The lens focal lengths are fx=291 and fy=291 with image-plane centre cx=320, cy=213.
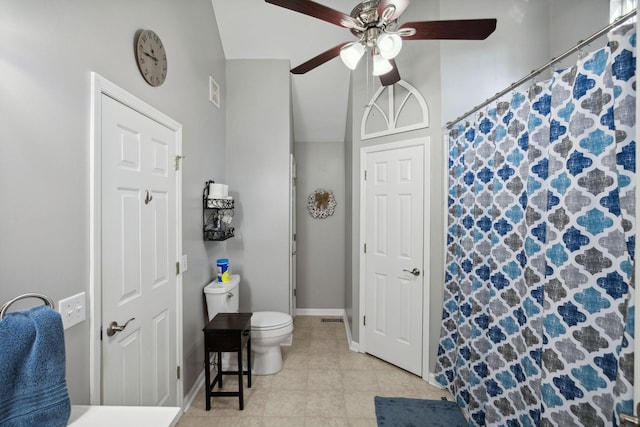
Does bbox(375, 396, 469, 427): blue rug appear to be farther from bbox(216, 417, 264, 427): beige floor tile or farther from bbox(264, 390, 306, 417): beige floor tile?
bbox(216, 417, 264, 427): beige floor tile

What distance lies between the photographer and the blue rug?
6.33 feet

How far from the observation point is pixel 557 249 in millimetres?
1243

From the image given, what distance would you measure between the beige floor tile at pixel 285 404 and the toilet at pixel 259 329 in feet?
0.94

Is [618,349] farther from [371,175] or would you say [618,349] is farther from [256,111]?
[256,111]

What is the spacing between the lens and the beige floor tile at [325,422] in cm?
192

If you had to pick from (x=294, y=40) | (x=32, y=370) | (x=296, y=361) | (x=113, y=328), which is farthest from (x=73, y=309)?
(x=294, y=40)

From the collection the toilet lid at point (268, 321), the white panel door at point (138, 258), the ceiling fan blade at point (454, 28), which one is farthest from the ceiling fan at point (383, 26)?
the toilet lid at point (268, 321)

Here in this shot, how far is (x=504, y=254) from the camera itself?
1640 millimetres

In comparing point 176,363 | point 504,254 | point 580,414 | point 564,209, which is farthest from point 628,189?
point 176,363

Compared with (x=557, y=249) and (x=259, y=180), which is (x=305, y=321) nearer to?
(x=259, y=180)

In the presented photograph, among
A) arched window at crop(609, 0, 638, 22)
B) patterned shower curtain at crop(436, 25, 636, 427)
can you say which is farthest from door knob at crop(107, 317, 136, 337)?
arched window at crop(609, 0, 638, 22)

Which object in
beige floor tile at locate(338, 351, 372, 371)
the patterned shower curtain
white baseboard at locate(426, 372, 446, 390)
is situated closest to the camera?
the patterned shower curtain

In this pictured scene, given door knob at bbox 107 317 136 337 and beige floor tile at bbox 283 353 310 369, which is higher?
door knob at bbox 107 317 136 337

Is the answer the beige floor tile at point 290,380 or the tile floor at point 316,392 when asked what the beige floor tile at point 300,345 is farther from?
the beige floor tile at point 290,380
